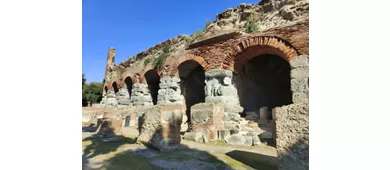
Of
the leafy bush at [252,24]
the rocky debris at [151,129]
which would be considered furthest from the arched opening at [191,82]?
the rocky debris at [151,129]

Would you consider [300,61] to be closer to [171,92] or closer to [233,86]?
[233,86]

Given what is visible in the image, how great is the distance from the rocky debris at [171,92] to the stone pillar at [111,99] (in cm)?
636

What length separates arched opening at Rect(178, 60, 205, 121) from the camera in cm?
913

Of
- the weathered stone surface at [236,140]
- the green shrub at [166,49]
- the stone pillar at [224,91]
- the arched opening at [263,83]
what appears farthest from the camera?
the green shrub at [166,49]

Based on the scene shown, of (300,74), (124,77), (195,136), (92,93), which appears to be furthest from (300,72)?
(92,93)

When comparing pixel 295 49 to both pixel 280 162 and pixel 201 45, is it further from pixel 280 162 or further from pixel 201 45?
pixel 280 162

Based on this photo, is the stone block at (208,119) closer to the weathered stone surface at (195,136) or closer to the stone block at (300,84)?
the weathered stone surface at (195,136)

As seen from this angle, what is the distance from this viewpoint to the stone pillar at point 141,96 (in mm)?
11398

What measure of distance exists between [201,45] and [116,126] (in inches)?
161

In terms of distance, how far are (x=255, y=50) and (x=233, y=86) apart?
1365mm

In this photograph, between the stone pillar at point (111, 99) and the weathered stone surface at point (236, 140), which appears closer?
the weathered stone surface at point (236, 140)

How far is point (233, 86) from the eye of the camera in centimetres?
727

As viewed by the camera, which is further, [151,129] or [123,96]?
[123,96]

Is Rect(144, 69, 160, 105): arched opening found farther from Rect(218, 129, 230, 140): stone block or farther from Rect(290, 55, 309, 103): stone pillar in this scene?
Rect(290, 55, 309, 103): stone pillar
